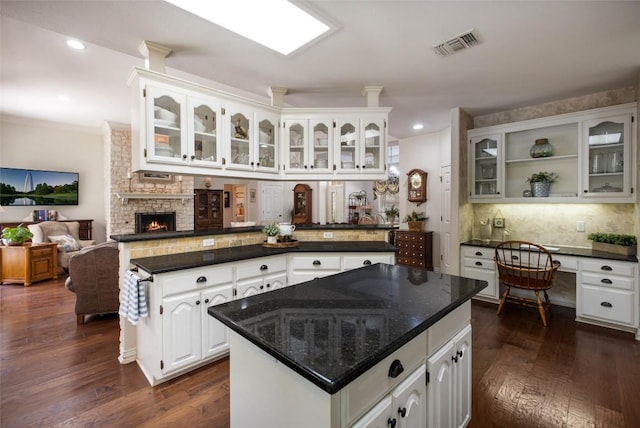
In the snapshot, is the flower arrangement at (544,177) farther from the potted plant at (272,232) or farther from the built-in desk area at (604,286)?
the potted plant at (272,232)

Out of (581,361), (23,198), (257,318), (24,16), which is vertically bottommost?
(581,361)

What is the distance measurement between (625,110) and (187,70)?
4661 millimetres

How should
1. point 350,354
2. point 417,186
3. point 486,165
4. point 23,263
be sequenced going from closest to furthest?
point 350,354 → point 486,165 → point 23,263 → point 417,186

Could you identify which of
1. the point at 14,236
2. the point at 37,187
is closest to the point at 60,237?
the point at 14,236

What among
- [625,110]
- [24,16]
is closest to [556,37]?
[625,110]

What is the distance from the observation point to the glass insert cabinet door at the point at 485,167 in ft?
13.5

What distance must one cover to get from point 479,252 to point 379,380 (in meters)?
3.54

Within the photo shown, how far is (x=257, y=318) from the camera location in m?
1.24

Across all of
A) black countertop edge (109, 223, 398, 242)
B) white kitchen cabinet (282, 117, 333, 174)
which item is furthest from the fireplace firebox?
white kitchen cabinet (282, 117, 333, 174)

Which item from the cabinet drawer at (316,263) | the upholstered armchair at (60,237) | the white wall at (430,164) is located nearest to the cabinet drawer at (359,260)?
the cabinet drawer at (316,263)

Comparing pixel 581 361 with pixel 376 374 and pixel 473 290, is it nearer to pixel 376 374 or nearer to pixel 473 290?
pixel 473 290

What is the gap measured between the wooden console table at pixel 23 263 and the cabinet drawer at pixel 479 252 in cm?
694

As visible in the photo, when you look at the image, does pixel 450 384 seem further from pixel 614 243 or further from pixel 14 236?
pixel 14 236

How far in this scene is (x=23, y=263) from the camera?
4871 mm
